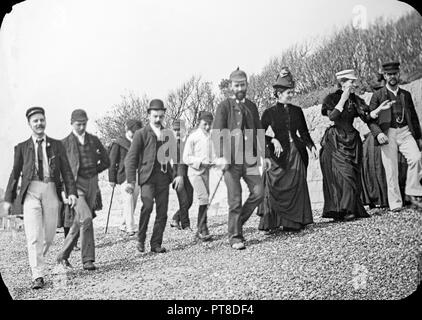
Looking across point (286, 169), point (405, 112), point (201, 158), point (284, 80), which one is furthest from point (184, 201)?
point (405, 112)

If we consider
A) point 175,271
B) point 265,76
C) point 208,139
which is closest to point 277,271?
point 175,271

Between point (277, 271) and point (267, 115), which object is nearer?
point (277, 271)

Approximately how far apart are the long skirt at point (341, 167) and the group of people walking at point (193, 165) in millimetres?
276

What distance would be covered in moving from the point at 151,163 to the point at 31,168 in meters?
1.28

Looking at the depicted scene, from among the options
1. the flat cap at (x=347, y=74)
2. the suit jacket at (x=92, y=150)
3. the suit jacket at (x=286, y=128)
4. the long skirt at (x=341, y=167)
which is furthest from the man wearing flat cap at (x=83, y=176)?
the flat cap at (x=347, y=74)

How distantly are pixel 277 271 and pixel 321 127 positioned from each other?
2.02m

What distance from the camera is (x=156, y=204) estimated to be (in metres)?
8.62

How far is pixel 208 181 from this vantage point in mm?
8586

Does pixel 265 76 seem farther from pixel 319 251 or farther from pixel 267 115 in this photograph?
pixel 319 251

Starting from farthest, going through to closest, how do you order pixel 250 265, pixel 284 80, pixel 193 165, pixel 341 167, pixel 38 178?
pixel 341 167
pixel 284 80
pixel 193 165
pixel 38 178
pixel 250 265

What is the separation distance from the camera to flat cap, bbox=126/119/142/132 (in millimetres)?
8586

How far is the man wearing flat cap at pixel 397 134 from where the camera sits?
8898 millimetres

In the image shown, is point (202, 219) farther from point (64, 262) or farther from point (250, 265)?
point (64, 262)

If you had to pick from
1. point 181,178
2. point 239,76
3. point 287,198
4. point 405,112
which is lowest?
point 287,198
